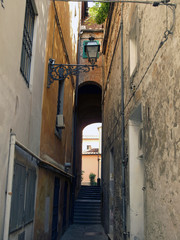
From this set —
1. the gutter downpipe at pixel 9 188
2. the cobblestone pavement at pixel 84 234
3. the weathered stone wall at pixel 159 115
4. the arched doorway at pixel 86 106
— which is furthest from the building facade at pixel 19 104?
the arched doorway at pixel 86 106

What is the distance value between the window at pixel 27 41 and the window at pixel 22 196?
5.08 ft

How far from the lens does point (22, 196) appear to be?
15.0 feet

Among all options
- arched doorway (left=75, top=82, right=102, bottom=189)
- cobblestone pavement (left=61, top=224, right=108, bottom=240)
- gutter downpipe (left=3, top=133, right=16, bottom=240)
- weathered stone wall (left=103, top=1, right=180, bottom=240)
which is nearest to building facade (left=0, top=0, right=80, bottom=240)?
gutter downpipe (left=3, top=133, right=16, bottom=240)

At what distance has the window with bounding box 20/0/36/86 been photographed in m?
4.80

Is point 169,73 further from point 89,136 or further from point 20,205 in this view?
point 89,136

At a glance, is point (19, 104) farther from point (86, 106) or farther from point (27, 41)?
point (86, 106)

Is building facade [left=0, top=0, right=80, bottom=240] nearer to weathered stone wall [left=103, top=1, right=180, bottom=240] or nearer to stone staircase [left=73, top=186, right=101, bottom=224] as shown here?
weathered stone wall [left=103, top=1, right=180, bottom=240]

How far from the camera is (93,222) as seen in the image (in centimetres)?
1370

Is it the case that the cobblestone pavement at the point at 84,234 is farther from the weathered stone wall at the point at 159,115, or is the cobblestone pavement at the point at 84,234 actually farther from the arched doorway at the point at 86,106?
the weathered stone wall at the point at 159,115

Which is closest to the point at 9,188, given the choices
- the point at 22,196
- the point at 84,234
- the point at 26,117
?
the point at 22,196

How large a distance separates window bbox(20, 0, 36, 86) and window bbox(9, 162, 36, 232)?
5.08 ft

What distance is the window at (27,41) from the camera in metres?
4.80

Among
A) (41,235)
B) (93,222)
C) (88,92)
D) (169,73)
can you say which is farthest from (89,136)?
(169,73)

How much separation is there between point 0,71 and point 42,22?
3.04 metres
